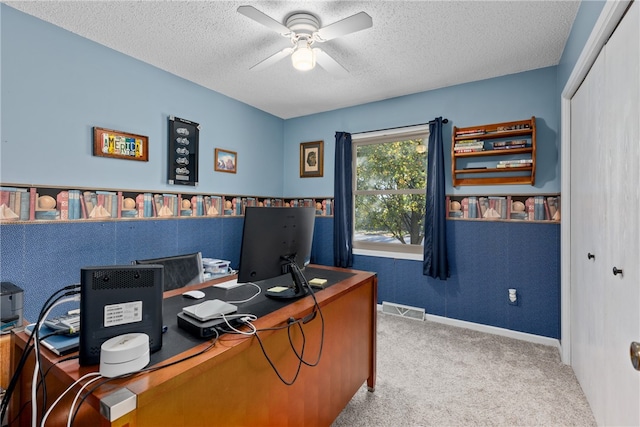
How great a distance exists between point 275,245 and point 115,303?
2.40 ft

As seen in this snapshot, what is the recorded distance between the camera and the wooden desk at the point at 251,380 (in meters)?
0.79

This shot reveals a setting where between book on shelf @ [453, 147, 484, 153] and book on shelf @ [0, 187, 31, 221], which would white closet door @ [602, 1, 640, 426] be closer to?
book on shelf @ [453, 147, 484, 153]

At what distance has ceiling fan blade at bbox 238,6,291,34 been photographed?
1769 mm

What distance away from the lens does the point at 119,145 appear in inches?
104

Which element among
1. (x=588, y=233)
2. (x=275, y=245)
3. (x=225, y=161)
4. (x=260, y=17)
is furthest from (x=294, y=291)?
(x=225, y=161)

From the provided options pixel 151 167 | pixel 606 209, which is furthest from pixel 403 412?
pixel 151 167

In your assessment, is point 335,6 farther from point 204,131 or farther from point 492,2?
point 204,131

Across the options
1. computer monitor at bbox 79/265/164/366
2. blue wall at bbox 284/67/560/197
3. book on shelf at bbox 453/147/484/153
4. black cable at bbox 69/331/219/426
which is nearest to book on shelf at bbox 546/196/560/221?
blue wall at bbox 284/67/560/197

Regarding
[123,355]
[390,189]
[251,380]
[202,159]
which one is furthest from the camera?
[390,189]

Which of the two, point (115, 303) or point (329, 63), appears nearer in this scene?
point (115, 303)

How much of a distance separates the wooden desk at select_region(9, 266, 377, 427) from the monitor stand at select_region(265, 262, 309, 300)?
6cm

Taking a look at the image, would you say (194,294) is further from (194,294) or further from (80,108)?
(80,108)

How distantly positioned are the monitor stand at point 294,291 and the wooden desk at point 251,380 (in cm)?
6

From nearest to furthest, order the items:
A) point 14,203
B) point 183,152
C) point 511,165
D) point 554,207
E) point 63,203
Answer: point 14,203 → point 63,203 → point 554,207 → point 511,165 → point 183,152
